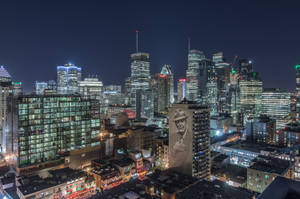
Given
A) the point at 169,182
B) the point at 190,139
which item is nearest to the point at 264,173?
the point at 190,139

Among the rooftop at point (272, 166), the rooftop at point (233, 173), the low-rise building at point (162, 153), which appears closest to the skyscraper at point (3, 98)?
the low-rise building at point (162, 153)

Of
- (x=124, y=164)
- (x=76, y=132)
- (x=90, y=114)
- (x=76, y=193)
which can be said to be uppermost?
(x=90, y=114)

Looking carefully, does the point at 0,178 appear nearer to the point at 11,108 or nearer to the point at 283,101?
the point at 11,108

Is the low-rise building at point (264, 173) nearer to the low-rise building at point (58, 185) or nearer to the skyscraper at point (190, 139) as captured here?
the skyscraper at point (190, 139)

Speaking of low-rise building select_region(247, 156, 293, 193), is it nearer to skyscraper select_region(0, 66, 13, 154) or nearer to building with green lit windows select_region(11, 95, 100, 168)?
building with green lit windows select_region(11, 95, 100, 168)

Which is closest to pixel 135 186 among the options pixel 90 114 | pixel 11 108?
pixel 90 114

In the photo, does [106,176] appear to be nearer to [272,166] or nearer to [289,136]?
[272,166]
